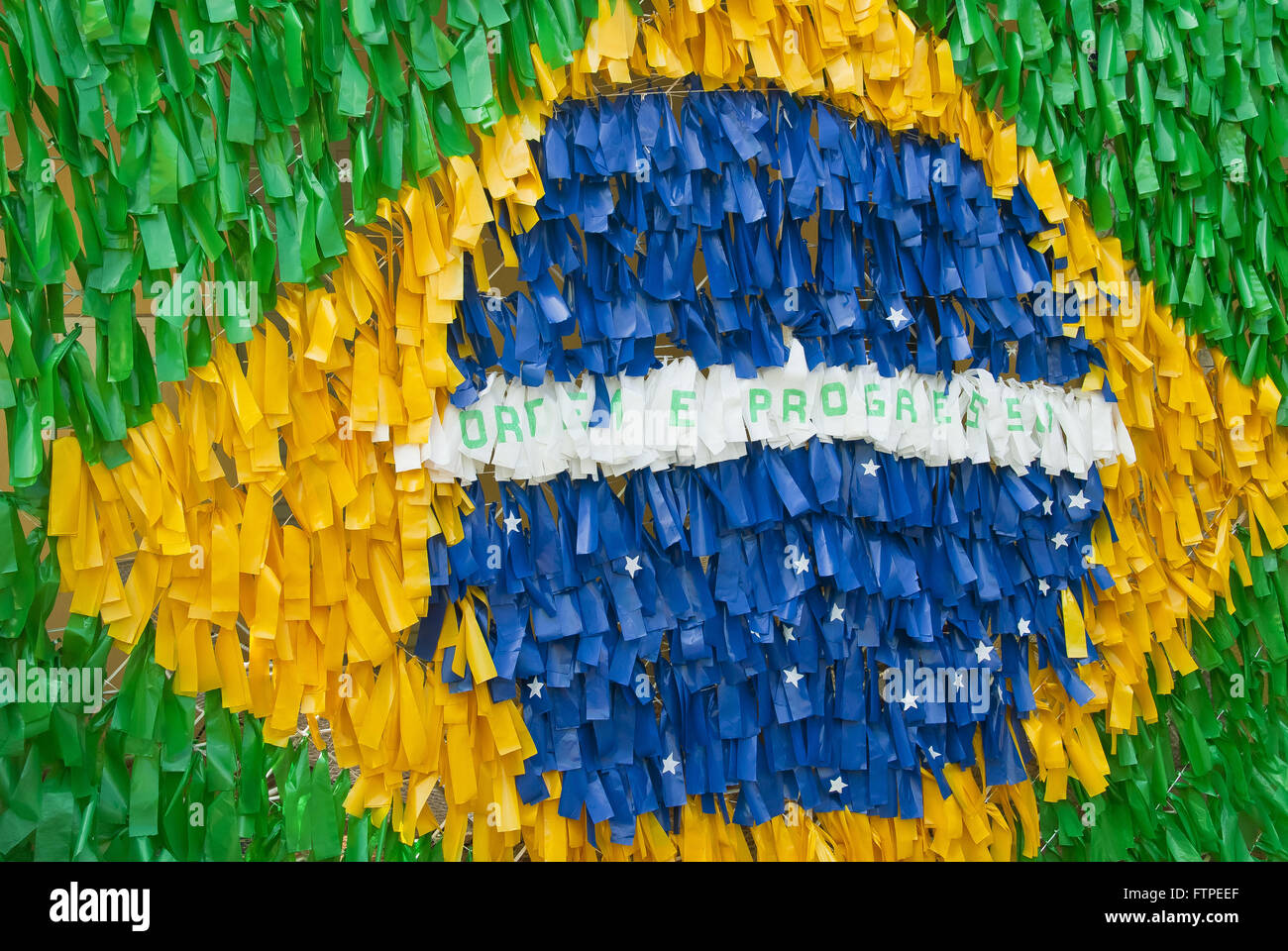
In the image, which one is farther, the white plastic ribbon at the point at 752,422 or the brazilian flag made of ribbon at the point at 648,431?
the white plastic ribbon at the point at 752,422

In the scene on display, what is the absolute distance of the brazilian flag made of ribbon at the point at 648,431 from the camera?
5.34 feet

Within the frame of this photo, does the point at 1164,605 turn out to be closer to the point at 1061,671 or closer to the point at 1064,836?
the point at 1061,671

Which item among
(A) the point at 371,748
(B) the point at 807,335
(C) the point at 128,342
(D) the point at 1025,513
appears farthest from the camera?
(D) the point at 1025,513

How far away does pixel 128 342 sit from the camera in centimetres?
161

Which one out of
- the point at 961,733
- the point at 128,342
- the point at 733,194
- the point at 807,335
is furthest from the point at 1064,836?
the point at 128,342

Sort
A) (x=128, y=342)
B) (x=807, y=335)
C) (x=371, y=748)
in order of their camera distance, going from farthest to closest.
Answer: (x=807, y=335) → (x=371, y=748) → (x=128, y=342)

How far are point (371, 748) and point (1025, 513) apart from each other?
1.31 meters

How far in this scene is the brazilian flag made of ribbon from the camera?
1629mm

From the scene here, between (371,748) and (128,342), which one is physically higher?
(128,342)

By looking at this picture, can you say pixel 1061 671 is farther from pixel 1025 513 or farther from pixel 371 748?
pixel 371 748

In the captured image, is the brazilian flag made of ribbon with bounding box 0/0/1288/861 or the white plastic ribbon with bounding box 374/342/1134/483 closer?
the brazilian flag made of ribbon with bounding box 0/0/1288/861

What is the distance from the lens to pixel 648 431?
1817 millimetres

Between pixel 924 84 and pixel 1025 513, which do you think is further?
pixel 1025 513

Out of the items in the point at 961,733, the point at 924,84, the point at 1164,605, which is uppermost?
the point at 924,84
